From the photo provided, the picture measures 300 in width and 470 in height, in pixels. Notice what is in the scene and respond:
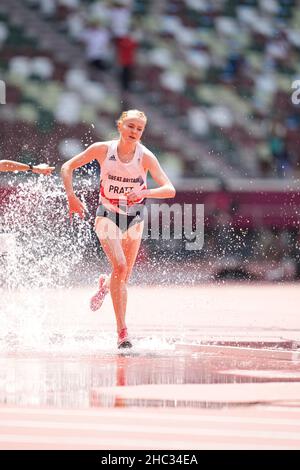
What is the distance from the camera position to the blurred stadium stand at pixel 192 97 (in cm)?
2577


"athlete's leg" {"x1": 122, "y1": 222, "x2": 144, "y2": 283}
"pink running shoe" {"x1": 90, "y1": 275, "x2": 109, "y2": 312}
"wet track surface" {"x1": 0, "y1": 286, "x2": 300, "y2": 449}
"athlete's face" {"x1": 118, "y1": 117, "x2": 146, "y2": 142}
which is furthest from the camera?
"pink running shoe" {"x1": 90, "y1": 275, "x2": 109, "y2": 312}

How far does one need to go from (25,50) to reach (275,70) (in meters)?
6.16

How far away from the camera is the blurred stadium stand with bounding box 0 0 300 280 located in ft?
84.5

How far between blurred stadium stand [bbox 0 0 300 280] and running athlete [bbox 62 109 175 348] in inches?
656

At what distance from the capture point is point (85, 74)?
26688mm

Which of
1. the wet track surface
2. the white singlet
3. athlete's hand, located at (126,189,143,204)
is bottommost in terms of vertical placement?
the wet track surface

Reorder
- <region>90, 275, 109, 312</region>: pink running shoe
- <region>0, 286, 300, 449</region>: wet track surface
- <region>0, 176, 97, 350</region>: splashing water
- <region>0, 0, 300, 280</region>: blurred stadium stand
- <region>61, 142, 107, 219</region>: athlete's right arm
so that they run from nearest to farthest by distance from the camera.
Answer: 1. <region>0, 286, 300, 449</region>: wet track surface
2. <region>61, 142, 107, 219</region>: athlete's right arm
3. <region>90, 275, 109, 312</region>: pink running shoe
4. <region>0, 176, 97, 350</region>: splashing water
5. <region>0, 0, 300, 280</region>: blurred stadium stand

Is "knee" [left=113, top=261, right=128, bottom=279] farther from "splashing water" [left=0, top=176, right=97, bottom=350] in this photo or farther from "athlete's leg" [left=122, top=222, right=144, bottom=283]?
"splashing water" [left=0, top=176, right=97, bottom=350]

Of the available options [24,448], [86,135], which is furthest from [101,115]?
[24,448]

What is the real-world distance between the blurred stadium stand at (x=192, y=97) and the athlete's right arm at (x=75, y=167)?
1676 cm

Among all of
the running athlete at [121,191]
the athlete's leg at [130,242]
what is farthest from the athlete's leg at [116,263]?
the athlete's leg at [130,242]

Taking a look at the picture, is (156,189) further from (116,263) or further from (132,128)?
(116,263)

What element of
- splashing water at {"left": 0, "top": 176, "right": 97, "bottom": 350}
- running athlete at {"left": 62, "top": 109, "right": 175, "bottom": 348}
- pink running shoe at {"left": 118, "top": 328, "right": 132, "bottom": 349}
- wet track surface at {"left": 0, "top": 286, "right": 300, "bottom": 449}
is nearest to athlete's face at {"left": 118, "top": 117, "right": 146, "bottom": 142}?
running athlete at {"left": 62, "top": 109, "right": 175, "bottom": 348}

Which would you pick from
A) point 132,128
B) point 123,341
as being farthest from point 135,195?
point 123,341
